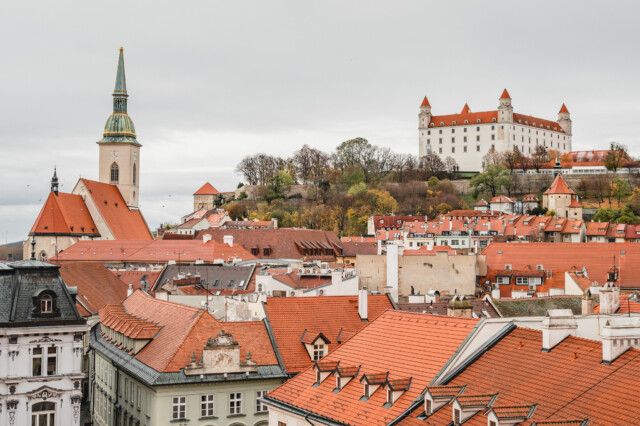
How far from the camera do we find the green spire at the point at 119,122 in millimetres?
137750

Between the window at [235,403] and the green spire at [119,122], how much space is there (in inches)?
4149

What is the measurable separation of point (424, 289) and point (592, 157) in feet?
415

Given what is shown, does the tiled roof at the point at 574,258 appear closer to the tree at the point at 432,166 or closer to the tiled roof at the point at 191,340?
the tiled roof at the point at 191,340

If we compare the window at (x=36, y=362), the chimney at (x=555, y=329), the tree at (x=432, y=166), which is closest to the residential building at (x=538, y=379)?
the chimney at (x=555, y=329)

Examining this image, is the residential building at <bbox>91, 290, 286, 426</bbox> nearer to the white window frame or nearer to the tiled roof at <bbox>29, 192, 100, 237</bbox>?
the white window frame

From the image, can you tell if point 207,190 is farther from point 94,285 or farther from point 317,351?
point 317,351

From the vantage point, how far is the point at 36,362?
3653 cm

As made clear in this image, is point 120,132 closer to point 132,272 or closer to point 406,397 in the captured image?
point 132,272

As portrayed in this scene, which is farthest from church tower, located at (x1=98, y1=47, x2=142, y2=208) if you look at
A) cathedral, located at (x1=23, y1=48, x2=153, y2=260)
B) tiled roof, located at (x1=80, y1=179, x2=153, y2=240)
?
tiled roof, located at (x1=80, y1=179, x2=153, y2=240)

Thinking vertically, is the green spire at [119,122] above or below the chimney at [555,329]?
above

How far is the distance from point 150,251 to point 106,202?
23625 mm

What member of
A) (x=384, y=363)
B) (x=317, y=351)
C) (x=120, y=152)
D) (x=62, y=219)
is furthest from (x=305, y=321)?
(x=120, y=152)

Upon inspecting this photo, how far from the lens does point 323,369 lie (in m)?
28.8

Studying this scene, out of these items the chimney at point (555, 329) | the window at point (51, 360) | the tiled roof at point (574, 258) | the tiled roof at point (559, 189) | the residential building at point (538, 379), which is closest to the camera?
the residential building at point (538, 379)
